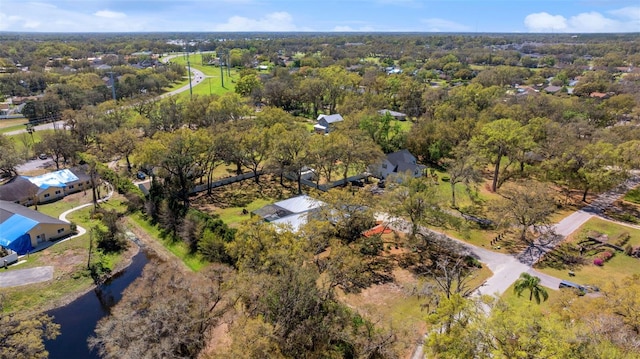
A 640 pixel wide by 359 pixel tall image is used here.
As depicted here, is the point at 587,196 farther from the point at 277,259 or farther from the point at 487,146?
the point at 277,259

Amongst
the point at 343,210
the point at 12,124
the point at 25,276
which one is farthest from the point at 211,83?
the point at 343,210

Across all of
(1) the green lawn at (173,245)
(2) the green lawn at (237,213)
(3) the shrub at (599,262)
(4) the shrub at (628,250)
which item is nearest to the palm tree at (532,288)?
(3) the shrub at (599,262)

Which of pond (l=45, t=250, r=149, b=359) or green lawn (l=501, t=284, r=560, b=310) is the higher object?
green lawn (l=501, t=284, r=560, b=310)

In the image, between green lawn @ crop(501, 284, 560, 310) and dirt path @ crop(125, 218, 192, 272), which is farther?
dirt path @ crop(125, 218, 192, 272)

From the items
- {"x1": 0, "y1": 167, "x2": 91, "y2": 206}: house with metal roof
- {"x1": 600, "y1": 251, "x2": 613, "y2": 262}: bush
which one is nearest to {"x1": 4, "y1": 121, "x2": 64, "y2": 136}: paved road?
{"x1": 0, "y1": 167, "x2": 91, "y2": 206}: house with metal roof

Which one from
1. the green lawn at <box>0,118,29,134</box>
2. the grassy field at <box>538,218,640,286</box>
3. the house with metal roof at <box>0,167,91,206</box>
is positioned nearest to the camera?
the grassy field at <box>538,218,640,286</box>

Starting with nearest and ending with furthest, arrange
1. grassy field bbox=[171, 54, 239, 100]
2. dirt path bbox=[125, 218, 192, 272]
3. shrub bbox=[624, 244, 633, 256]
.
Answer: dirt path bbox=[125, 218, 192, 272], shrub bbox=[624, 244, 633, 256], grassy field bbox=[171, 54, 239, 100]

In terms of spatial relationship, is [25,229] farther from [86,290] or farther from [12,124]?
[12,124]

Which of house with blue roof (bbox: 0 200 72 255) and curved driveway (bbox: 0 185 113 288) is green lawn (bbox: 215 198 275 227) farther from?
curved driveway (bbox: 0 185 113 288)
